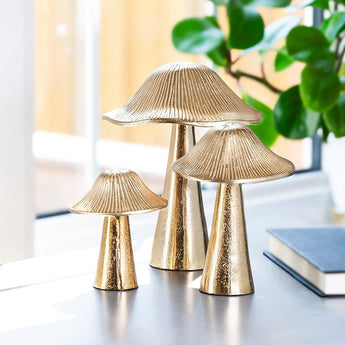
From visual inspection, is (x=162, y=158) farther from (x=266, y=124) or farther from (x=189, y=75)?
(x=189, y=75)

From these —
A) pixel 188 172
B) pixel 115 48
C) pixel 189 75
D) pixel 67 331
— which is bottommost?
pixel 67 331

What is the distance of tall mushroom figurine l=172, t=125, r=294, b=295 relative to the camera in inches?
31.4

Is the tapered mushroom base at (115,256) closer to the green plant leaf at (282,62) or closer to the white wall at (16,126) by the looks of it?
the white wall at (16,126)

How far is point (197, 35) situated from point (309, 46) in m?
0.25

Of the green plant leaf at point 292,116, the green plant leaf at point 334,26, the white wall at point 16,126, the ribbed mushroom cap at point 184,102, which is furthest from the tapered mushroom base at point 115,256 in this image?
the green plant leaf at point 334,26

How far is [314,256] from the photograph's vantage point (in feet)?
2.96

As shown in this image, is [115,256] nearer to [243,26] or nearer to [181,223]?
[181,223]

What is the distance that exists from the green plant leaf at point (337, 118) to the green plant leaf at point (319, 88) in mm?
101

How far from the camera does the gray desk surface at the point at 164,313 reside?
73 cm

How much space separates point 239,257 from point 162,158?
2.65ft

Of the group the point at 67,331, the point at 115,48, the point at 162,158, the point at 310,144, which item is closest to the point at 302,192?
the point at 310,144

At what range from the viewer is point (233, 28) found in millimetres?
1336

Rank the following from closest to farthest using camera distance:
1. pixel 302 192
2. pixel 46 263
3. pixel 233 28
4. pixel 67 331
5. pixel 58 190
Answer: pixel 67 331, pixel 46 263, pixel 233 28, pixel 58 190, pixel 302 192

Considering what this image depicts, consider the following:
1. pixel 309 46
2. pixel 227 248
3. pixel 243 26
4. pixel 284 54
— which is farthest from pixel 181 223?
pixel 284 54
